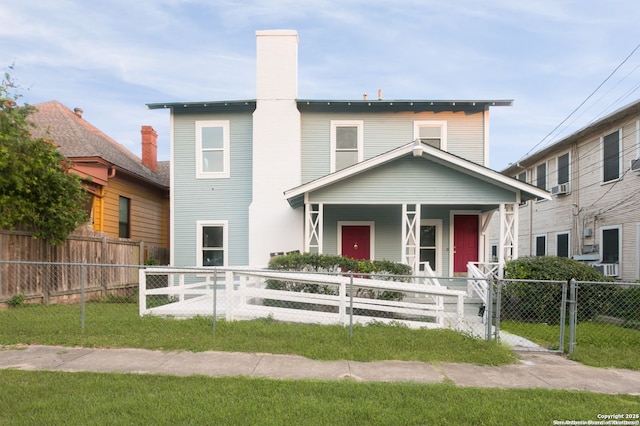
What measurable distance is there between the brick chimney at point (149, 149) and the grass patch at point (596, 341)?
15502 millimetres

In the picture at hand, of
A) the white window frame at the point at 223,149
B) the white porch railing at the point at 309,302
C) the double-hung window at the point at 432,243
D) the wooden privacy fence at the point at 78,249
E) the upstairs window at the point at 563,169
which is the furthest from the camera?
the upstairs window at the point at 563,169

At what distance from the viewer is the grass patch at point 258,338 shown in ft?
19.3

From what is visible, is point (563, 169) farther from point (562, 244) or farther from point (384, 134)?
point (384, 134)

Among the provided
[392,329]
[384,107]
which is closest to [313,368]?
[392,329]

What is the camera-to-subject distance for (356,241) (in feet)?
41.7

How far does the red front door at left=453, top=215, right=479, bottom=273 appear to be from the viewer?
12.9 m

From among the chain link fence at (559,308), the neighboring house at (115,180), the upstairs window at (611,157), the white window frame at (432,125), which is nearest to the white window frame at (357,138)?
the white window frame at (432,125)

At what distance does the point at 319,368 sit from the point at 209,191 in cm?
899

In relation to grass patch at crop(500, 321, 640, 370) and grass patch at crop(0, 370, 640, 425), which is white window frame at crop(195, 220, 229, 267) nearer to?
grass patch at crop(0, 370, 640, 425)

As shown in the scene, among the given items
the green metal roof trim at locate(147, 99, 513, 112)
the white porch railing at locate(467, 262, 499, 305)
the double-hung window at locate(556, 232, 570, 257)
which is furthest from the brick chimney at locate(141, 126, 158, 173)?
the double-hung window at locate(556, 232, 570, 257)

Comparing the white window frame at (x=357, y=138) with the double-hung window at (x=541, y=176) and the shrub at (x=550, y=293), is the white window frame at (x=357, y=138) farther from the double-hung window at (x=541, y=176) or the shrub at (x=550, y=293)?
the double-hung window at (x=541, y=176)

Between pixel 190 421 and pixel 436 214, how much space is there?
10.7 m

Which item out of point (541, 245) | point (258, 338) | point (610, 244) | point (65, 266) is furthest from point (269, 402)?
point (541, 245)

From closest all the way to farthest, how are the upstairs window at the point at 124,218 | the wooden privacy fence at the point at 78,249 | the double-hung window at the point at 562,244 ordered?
1. the wooden privacy fence at the point at 78,249
2. the upstairs window at the point at 124,218
3. the double-hung window at the point at 562,244
